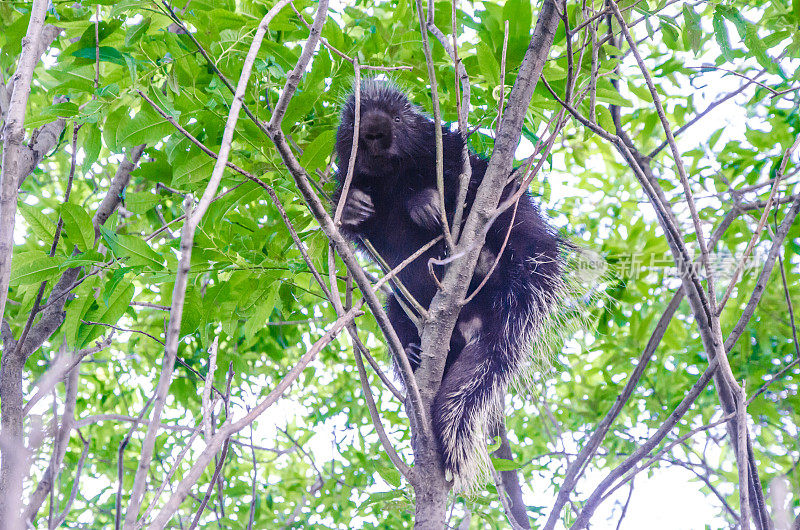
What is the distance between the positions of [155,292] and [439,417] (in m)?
1.89

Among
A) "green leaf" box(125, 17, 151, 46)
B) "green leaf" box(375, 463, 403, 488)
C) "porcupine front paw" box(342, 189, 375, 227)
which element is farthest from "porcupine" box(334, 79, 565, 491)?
"green leaf" box(125, 17, 151, 46)

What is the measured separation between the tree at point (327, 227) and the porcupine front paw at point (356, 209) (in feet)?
0.36

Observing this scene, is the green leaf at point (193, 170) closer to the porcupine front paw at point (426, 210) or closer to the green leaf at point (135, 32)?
the green leaf at point (135, 32)

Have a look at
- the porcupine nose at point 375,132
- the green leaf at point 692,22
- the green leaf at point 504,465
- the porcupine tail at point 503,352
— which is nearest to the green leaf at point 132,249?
the porcupine tail at point 503,352

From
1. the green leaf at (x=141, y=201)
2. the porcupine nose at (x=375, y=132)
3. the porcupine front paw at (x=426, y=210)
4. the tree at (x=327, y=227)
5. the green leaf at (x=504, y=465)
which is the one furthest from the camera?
the porcupine nose at (x=375, y=132)

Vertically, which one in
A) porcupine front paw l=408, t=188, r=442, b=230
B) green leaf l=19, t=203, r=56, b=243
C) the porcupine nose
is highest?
the porcupine nose

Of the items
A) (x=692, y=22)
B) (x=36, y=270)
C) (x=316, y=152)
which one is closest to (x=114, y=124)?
(x=36, y=270)

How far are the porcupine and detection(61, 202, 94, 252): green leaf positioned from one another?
0.88 metres

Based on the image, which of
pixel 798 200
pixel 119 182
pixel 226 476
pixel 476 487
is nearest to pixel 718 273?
pixel 798 200

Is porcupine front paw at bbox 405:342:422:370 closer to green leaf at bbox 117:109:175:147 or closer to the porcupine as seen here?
the porcupine

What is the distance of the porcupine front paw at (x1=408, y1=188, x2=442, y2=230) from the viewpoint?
8.00 feet

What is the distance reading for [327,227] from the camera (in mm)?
1439

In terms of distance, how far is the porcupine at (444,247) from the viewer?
2369 mm

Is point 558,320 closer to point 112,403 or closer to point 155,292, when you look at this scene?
point 155,292
